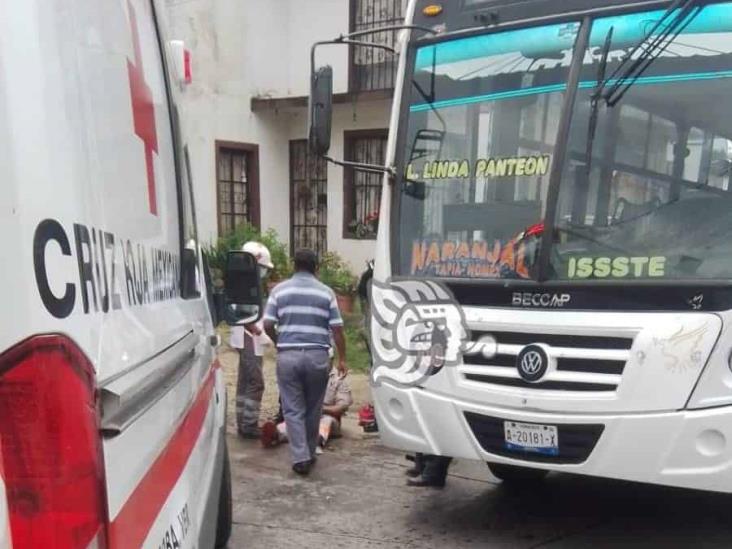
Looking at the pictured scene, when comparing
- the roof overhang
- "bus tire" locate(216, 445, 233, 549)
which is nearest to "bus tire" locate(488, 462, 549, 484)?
"bus tire" locate(216, 445, 233, 549)

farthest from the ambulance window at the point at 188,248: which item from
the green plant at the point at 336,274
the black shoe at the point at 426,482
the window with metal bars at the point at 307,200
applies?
the window with metal bars at the point at 307,200

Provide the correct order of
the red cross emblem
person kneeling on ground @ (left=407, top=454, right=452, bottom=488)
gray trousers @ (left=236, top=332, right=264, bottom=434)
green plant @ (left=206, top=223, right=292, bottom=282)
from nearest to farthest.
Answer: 1. the red cross emblem
2. person kneeling on ground @ (left=407, top=454, right=452, bottom=488)
3. gray trousers @ (left=236, top=332, right=264, bottom=434)
4. green plant @ (left=206, top=223, right=292, bottom=282)

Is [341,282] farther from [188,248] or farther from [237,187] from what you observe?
[188,248]

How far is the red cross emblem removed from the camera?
2025 millimetres

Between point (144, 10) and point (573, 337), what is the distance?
264 cm

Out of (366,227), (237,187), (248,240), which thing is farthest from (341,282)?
(237,187)

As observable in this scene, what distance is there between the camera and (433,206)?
482cm

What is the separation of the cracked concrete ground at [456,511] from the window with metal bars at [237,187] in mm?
7359

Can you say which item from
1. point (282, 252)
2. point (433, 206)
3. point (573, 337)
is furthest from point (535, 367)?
point (282, 252)

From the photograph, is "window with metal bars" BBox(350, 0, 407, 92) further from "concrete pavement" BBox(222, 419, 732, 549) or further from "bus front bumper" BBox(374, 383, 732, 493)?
"bus front bumper" BBox(374, 383, 732, 493)

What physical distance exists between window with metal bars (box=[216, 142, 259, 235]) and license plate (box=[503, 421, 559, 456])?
923 cm

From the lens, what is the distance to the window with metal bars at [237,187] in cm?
1291

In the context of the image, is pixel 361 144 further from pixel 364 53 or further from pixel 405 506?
pixel 405 506
